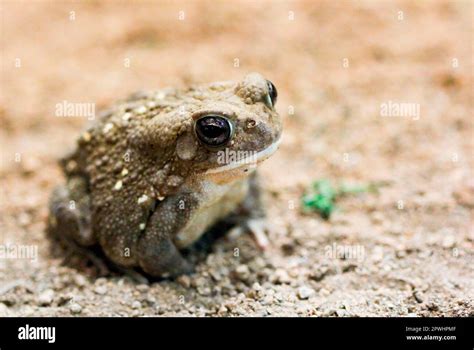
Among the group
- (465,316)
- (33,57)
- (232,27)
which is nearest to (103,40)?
(33,57)

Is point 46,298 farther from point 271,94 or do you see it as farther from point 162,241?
point 271,94

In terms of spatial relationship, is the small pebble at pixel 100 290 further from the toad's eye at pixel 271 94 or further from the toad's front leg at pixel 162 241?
the toad's eye at pixel 271 94

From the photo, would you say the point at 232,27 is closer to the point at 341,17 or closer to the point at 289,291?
the point at 341,17

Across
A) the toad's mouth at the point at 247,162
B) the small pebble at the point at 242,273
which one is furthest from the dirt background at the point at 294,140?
the toad's mouth at the point at 247,162

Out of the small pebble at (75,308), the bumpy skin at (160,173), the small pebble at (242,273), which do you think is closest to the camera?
the bumpy skin at (160,173)

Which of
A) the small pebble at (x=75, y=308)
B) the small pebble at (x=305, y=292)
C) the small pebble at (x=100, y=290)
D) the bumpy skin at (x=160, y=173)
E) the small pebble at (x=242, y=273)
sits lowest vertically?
the small pebble at (x=75, y=308)

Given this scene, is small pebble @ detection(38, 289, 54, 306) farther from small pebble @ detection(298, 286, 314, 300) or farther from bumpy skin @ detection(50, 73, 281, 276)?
small pebble @ detection(298, 286, 314, 300)
